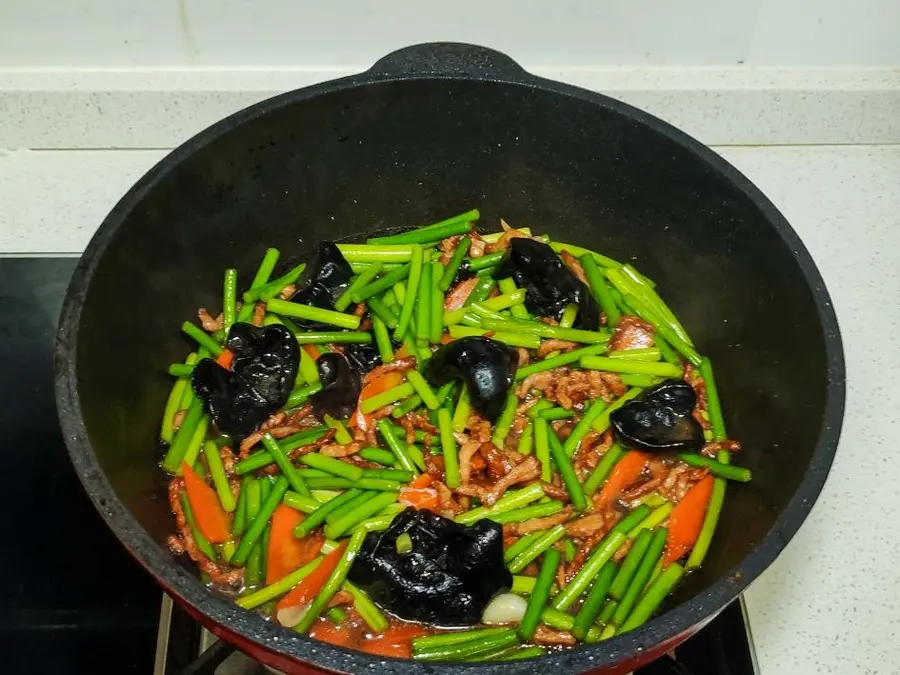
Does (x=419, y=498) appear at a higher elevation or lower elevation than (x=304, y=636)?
lower

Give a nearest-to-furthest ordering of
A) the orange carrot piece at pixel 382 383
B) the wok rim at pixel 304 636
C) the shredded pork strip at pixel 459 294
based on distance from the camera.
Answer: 1. the wok rim at pixel 304 636
2. the orange carrot piece at pixel 382 383
3. the shredded pork strip at pixel 459 294

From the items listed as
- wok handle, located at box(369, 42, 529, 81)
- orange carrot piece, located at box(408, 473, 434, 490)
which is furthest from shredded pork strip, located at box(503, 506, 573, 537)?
wok handle, located at box(369, 42, 529, 81)

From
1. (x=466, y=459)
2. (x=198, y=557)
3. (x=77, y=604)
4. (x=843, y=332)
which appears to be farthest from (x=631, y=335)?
(x=77, y=604)

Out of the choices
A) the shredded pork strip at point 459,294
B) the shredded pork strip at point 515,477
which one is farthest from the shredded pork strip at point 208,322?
the shredded pork strip at point 515,477

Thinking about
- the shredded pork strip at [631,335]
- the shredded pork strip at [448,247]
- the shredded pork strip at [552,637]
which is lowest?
the shredded pork strip at [552,637]

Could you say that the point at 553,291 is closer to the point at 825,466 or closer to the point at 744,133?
the point at 825,466

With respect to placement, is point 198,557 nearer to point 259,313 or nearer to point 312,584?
point 312,584

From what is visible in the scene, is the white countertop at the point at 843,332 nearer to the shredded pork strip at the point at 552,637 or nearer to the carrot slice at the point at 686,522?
the carrot slice at the point at 686,522
